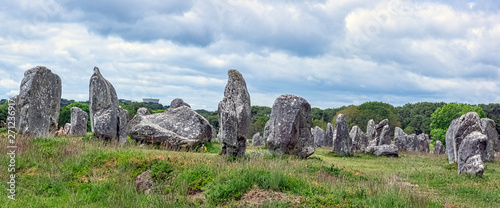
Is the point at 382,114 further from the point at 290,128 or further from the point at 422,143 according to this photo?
the point at 290,128

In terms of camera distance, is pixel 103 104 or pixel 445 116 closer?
pixel 103 104

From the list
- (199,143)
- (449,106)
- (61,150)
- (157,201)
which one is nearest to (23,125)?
(61,150)

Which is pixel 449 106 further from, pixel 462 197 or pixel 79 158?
pixel 79 158

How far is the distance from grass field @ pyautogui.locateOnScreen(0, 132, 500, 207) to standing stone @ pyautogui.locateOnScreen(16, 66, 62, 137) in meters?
2.49

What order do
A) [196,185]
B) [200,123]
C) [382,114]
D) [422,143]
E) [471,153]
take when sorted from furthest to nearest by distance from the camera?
1. [382,114]
2. [422,143]
3. [200,123]
4. [471,153]
5. [196,185]

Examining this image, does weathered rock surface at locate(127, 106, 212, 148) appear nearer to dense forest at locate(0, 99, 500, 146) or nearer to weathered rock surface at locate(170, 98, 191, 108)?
weathered rock surface at locate(170, 98, 191, 108)

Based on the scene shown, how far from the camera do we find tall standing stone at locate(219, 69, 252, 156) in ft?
50.4

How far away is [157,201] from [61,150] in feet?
22.7

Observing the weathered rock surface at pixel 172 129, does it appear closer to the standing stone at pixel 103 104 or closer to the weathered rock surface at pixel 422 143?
the standing stone at pixel 103 104

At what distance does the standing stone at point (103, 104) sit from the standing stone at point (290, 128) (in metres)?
7.61

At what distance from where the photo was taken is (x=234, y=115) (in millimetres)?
15562

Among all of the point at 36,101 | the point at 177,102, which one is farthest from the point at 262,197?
the point at 177,102

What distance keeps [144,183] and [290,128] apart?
9.66 meters

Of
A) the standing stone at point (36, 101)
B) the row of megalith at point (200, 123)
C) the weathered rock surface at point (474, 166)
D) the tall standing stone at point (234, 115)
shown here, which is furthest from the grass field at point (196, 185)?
the standing stone at point (36, 101)
